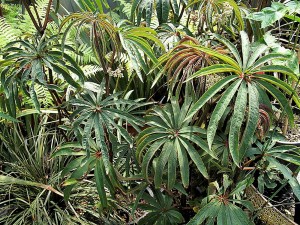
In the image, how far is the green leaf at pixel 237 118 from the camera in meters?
0.92

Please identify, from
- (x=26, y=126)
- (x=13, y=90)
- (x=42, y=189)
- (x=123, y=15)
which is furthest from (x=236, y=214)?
(x=123, y=15)

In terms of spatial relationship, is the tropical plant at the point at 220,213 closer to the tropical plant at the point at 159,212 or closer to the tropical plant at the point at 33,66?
the tropical plant at the point at 159,212

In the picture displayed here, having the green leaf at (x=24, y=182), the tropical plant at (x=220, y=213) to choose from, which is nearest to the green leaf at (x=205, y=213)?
the tropical plant at (x=220, y=213)

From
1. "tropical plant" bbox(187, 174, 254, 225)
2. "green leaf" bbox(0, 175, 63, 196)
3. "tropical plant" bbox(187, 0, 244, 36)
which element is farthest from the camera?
"green leaf" bbox(0, 175, 63, 196)

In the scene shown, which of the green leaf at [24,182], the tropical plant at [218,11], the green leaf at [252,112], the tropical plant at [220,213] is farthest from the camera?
the green leaf at [24,182]

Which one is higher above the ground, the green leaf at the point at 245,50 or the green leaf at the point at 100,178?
the green leaf at the point at 245,50

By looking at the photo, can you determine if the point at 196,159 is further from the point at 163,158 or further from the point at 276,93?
the point at 276,93

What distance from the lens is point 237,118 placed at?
930 mm

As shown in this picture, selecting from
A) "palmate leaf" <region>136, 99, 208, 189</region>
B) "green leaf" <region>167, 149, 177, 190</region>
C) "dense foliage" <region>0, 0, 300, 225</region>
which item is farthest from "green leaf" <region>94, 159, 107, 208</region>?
"green leaf" <region>167, 149, 177, 190</region>

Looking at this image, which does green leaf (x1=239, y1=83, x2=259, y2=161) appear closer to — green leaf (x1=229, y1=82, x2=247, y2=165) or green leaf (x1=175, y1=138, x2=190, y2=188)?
green leaf (x1=229, y1=82, x2=247, y2=165)

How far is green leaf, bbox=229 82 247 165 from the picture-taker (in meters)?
0.92

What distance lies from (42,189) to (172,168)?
0.80 metres

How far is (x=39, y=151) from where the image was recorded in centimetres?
174

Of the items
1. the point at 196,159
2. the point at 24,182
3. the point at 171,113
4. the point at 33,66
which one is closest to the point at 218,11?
the point at 171,113
